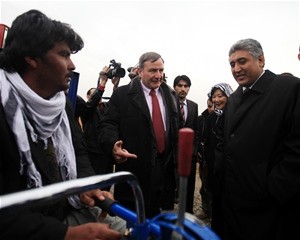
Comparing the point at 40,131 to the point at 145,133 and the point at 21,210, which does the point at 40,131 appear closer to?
the point at 21,210

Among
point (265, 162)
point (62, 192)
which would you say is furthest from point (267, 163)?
point (62, 192)

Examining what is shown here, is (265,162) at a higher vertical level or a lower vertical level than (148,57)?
lower

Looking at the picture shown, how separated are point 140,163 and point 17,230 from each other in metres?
1.82

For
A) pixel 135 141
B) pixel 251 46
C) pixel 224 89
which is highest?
pixel 251 46

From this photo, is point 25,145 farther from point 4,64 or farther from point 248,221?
point 248,221

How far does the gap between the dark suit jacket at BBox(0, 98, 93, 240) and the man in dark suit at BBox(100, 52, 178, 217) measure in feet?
4.10

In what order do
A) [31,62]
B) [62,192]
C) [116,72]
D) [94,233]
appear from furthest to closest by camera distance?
[116,72]
[31,62]
[94,233]
[62,192]

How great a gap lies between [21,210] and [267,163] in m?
1.76

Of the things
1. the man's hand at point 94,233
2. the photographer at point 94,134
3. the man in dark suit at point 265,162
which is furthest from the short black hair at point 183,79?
the man's hand at point 94,233

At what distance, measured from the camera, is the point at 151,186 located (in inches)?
114

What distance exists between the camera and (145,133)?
2934 mm

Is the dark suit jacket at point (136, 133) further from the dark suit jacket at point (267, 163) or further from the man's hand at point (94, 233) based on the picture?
the man's hand at point (94, 233)

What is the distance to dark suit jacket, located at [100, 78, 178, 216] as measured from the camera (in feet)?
9.52

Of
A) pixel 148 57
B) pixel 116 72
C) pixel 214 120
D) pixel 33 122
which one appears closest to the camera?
pixel 33 122
